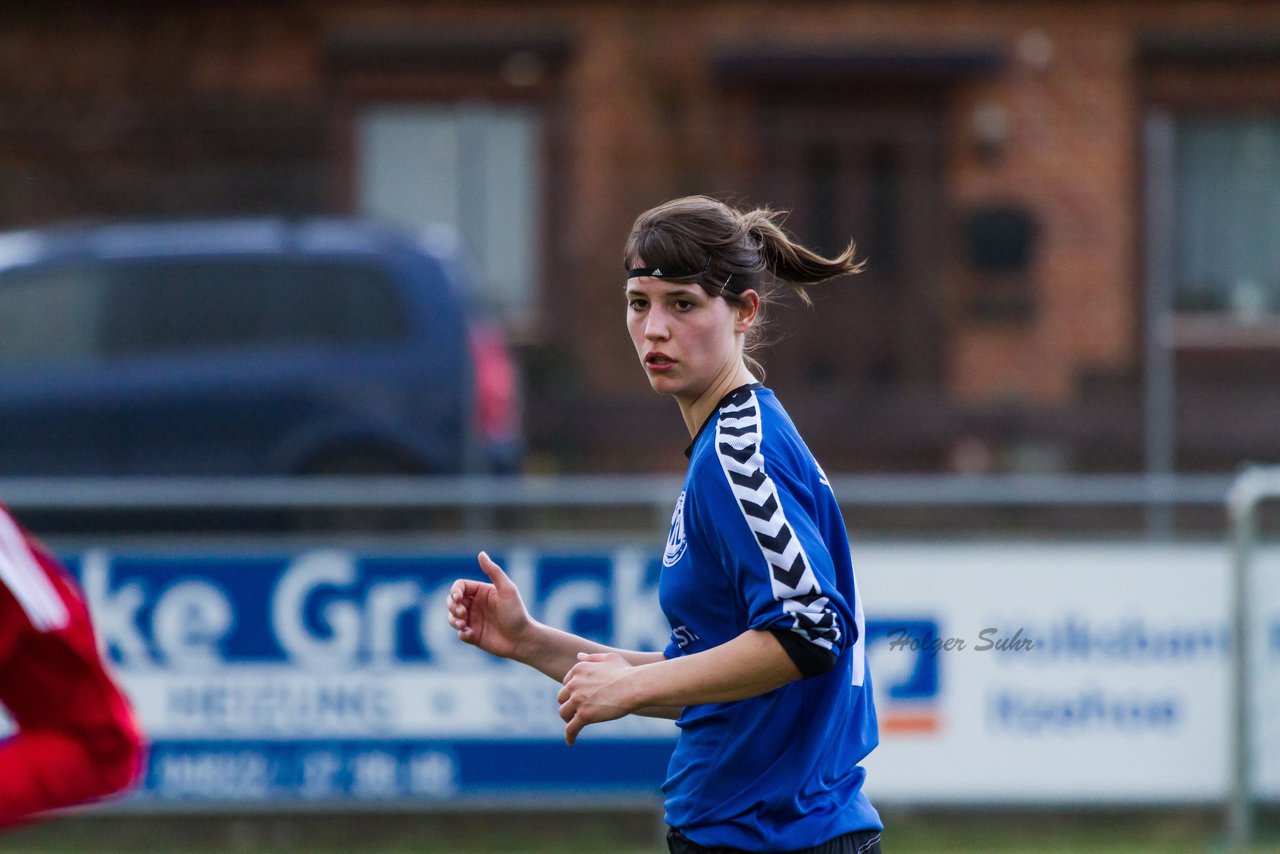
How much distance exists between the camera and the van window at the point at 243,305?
9.37 metres

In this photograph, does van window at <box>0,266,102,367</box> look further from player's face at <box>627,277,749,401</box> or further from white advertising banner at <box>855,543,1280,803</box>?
player's face at <box>627,277,749,401</box>

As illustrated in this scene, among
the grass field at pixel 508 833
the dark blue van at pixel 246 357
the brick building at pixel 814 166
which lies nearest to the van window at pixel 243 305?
the dark blue van at pixel 246 357

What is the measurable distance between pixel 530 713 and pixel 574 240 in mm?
4531

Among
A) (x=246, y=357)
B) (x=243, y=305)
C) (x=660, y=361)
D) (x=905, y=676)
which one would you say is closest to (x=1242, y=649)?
(x=905, y=676)

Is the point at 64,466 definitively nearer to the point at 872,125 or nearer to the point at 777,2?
the point at 872,125

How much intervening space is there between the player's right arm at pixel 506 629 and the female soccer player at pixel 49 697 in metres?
0.77

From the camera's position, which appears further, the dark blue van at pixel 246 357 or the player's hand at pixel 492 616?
the dark blue van at pixel 246 357

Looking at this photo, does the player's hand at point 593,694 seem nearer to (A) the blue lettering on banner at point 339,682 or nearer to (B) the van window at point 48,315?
(A) the blue lettering on banner at point 339,682

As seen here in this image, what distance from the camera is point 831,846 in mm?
2861

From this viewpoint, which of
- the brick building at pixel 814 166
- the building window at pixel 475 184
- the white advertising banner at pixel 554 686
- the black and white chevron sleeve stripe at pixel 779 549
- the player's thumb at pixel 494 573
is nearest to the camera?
the black and white chevron sleeve stripe at pixel 779 549

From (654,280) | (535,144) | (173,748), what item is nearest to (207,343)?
(535,144)

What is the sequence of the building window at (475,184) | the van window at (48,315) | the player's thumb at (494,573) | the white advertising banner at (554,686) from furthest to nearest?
the building window at (475,184) < the van window at (48,315) < the white advertising banner at (554,686) < the player's thumb at (494,573)

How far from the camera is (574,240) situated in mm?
10703

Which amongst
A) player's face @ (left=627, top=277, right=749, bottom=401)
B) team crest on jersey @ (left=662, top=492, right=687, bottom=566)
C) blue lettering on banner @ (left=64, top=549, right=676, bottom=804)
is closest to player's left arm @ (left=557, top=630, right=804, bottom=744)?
team crest on jersey @ (left=662, top=492, right=687, bottom=566)
